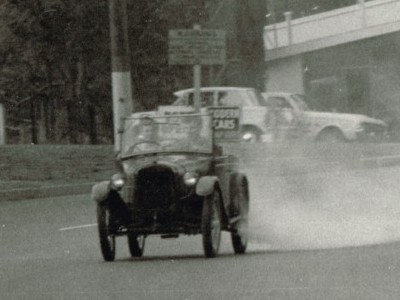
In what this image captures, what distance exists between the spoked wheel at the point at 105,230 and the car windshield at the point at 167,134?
3.10 ft

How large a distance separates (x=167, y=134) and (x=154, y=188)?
3.49 feet

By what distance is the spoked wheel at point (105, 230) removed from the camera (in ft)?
48.8

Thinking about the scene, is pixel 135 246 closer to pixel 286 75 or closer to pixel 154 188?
pixel 154 188

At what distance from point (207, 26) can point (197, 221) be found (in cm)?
2599

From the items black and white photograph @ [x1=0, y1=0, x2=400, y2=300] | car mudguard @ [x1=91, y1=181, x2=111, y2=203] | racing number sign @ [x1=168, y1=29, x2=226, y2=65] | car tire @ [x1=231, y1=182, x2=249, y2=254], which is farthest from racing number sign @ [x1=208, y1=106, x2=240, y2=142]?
car mudguard @ [x1=91, y1=181, x2=111, y2=203]

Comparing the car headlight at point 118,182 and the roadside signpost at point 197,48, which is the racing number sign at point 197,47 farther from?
the car headlight at point 118,182

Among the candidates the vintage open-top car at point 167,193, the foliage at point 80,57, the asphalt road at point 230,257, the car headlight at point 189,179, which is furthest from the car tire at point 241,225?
the foliage at point 80,57

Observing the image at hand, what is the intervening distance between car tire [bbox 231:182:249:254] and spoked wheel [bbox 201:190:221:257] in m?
0.65

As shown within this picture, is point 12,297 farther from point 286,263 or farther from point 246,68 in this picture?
point 246,68

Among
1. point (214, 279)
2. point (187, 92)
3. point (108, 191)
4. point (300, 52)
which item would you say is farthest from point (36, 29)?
point (214, 279)

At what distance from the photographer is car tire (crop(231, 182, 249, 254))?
1583 cm

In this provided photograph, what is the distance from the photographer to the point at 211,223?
14.7m

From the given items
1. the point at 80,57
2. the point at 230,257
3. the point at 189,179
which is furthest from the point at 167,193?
the point at 80,57

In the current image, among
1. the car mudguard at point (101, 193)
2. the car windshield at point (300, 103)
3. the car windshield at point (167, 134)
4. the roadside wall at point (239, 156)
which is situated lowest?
the roadside wall at point (239, 156)
